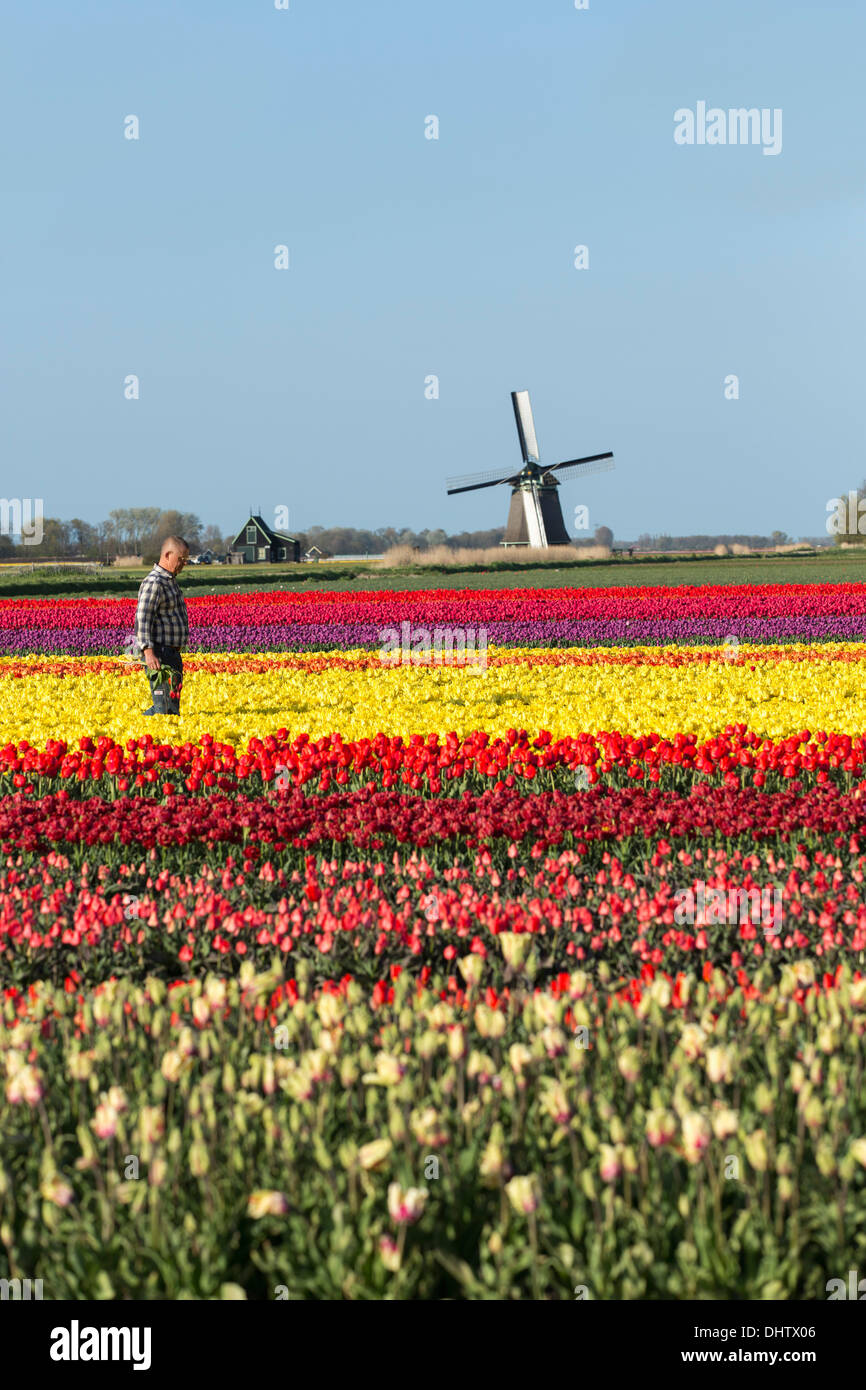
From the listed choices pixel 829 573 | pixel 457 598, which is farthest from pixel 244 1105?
pixel 829 573

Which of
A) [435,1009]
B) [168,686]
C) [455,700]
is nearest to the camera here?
[435,1009]

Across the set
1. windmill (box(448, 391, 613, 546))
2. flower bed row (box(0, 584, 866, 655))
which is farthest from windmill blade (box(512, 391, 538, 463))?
flower bed row (box(0, 584, 866, 655))

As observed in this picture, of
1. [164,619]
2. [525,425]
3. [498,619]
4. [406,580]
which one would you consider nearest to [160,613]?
[164,619]

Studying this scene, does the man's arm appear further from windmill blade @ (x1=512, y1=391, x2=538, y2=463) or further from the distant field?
windmill blade @ (x1=512, y1=391, x2=538, y2=463)

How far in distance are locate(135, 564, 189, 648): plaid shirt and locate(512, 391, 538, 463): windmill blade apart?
68.2 metres

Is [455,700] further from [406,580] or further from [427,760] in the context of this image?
[406,580]

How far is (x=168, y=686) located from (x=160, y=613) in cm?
91

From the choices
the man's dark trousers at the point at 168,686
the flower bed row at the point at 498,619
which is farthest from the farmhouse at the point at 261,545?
the man's dark trousers at the point at 168,686

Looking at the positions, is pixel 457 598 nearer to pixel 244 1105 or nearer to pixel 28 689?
pixel 28 689

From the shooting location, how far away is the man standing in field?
10781 mm

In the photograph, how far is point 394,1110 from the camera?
3053mm

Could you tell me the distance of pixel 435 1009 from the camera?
3518 millimetres

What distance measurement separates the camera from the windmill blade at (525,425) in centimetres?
7650
